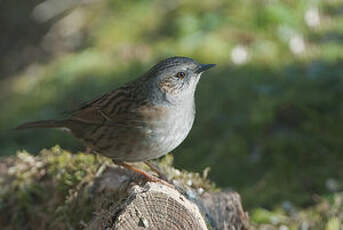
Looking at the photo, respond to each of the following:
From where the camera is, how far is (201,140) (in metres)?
6.82

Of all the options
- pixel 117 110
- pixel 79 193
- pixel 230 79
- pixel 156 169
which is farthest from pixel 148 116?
pixel 230 79

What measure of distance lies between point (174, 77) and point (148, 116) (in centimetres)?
41

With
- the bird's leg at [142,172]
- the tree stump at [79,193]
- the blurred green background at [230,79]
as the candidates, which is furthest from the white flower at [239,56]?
the bird's leg at [142,172]

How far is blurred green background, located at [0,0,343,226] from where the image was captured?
620cm

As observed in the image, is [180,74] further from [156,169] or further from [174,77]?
[156,169]

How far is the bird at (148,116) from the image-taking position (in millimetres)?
4051

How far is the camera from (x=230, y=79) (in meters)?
7.59

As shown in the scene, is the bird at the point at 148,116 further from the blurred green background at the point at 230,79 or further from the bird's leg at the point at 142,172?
the blurred green background at the point at 230,79

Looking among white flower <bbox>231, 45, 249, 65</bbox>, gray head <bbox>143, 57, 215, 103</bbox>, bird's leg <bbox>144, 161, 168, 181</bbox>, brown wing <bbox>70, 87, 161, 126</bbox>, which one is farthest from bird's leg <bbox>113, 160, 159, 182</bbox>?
white flower <bbox>231, 45, 249, 65</bbox>

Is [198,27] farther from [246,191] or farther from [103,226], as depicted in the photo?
[103,226]

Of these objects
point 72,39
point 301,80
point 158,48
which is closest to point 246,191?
point 301,80

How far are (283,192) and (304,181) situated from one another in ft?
1.08

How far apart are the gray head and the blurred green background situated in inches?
41.7

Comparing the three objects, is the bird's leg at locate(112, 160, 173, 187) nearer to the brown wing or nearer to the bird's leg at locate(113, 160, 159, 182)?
the bird's leg at locate(113, 160, 159, 182)
